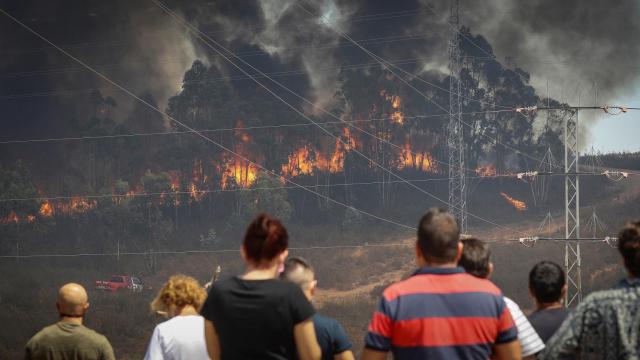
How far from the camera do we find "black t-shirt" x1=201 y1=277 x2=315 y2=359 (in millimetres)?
4734

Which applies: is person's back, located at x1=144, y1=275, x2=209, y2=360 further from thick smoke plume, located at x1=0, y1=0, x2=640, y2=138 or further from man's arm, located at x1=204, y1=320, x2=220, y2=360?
thick smoke plume, located at x1=0, y1=0, x2=640, y2=138

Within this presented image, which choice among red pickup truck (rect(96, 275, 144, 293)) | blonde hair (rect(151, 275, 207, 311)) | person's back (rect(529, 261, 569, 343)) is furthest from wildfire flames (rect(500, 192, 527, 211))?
blonde hair (rect(151, 275, 207, 311))

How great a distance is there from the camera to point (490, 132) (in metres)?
72.6

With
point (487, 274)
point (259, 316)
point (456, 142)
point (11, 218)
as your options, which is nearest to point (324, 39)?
point (456, 142)

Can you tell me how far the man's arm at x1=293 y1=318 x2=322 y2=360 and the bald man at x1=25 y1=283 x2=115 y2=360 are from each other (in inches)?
86.8

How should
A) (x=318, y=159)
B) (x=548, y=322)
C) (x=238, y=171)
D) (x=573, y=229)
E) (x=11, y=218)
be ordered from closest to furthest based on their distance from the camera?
(x=548, y=322)
(x=573, y=229)
(x=11, y=218)
(x=238, y=171)
(x=318, y=159)

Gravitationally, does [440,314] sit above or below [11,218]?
below

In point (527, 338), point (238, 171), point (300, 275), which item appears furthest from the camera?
point (238, 171)

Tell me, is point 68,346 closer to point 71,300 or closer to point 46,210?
point 71,300

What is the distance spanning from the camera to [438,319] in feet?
14.7

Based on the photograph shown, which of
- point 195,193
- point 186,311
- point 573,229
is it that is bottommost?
point 186,311

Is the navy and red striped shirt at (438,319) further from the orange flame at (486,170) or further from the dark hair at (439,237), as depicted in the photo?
the orange flame at (486,170)

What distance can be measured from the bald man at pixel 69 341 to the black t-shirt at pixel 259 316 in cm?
183

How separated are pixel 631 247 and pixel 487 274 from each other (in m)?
1.29
